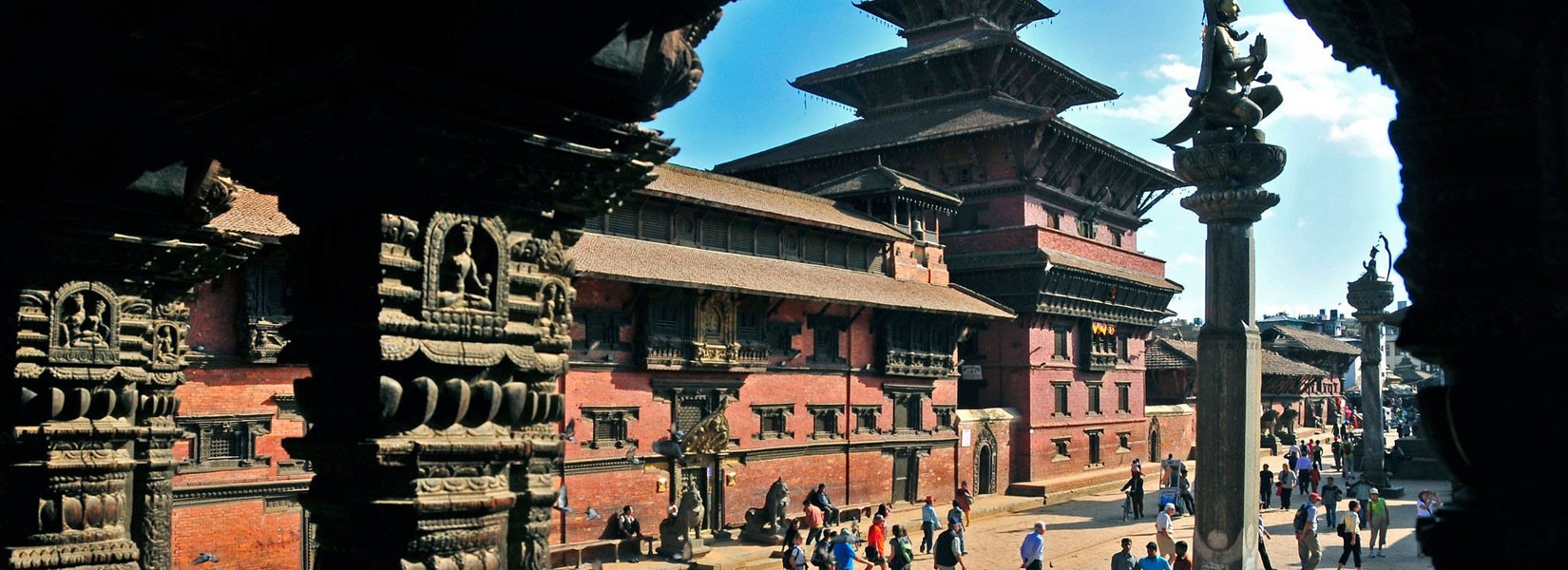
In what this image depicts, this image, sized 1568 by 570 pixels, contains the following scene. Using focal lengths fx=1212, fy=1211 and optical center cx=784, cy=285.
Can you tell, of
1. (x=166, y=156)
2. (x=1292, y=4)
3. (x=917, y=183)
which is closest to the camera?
(x=1292, y=4)

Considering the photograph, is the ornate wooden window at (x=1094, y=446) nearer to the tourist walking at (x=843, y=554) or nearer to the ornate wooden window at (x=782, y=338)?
the ornate wooden window at (x=782, y=338)

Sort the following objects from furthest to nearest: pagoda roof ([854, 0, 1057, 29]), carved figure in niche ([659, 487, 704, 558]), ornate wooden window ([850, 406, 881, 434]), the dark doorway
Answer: pagoda roof ([854, 0, 1057, 29])
ornate wooden window ([850, 406, 881, 434])
the dark doorway
carved figure in niche ([659, 487, 704, 558])

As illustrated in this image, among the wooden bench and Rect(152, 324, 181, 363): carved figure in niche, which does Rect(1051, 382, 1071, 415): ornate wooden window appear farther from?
Rect(152, 324, 181, 363): carved figure in niche

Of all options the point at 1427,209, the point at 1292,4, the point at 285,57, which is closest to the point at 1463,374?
the point at 1427,209

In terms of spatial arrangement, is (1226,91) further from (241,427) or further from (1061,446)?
(1061,446)

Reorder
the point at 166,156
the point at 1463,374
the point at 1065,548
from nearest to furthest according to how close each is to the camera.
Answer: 1. the point at 1463,374
2. the point at 166,156
3. the point at 1065,548

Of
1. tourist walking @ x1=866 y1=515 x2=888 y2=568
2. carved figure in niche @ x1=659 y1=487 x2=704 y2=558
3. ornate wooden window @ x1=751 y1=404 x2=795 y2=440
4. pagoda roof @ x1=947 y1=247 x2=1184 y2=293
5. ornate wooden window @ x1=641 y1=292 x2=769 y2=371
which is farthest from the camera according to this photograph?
pagoda roof @ x1=947 y1=247 x2=1184 y2=293

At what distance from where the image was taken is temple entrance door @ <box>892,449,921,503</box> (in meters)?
32.6

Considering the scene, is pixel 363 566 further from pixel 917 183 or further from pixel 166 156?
pixel 917 183

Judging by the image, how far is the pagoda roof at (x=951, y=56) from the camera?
43.6 metres

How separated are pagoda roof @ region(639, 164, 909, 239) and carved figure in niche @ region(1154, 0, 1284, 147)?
13189mm

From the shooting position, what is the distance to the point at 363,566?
408 cm

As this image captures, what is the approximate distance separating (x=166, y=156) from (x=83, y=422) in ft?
5.77

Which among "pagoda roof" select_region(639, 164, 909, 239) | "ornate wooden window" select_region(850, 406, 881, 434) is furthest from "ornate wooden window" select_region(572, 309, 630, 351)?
"ornate wooden window" select_region(850, 406, 881, 434)
